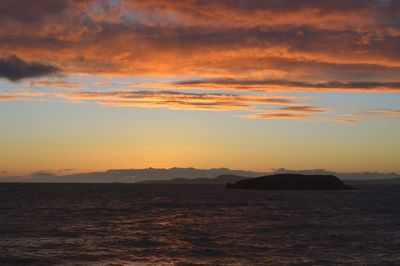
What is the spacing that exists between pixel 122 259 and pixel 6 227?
25087mm

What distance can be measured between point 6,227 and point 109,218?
57.1ft

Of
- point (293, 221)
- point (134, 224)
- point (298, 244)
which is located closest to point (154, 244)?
point (298, 244)

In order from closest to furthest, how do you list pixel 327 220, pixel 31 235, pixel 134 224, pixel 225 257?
pixel 225 257 < pixel 31 235 < pixel 134 224 < pixel 327 220

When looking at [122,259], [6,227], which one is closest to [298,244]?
[122,259]

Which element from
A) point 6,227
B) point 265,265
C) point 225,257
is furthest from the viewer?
point 6,227

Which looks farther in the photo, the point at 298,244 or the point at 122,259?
the point at 298,244

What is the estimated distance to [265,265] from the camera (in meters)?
35.0

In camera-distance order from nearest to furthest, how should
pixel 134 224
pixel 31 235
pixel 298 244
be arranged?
pixel 298 244, pixel 31 235, pixel 134 224

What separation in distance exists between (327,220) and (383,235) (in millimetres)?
17572

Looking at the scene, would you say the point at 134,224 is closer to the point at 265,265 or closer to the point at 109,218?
the point at 109,218

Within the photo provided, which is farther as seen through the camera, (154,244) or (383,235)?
(383,235)

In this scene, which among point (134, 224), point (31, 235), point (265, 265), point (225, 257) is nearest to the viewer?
point (265, 265)

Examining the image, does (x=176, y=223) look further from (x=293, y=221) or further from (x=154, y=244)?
(x=154, y=244)

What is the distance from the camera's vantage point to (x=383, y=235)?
50656mm
